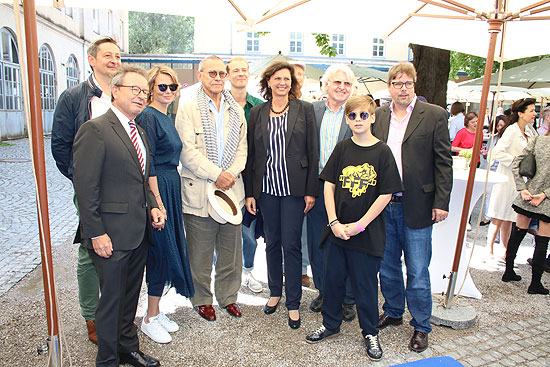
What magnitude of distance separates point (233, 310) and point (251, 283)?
0.66 meters

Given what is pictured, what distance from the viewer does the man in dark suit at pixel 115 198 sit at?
2518 mm

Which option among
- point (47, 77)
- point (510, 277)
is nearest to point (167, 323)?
point (510, 277)

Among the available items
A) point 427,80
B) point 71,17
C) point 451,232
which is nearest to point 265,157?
point 451,232

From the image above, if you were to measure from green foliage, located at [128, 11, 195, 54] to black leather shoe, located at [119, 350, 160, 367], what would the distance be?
47.0m

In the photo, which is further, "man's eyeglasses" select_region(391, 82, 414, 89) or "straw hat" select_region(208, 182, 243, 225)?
"straw hat" select_region(208, 182, 243, 225)

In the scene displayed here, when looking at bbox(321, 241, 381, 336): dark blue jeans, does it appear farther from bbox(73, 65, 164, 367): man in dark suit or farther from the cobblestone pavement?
the cobblestone pavement

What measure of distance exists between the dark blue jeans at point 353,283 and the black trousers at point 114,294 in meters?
1.45

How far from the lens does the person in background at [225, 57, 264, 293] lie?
4105 mm

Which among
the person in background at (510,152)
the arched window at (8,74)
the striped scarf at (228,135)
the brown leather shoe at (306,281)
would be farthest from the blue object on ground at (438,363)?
the arched window at (8,74)

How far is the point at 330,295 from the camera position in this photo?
11.2 ft

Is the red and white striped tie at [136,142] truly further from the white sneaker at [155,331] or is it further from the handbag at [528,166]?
the handbag at [528,166]

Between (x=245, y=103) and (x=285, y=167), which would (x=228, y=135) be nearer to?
(x=285, y=167)

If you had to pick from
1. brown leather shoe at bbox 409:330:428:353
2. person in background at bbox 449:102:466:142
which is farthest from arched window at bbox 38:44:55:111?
brown leather shoe at bbox 409:330:428:353

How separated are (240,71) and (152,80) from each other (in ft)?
3.34
